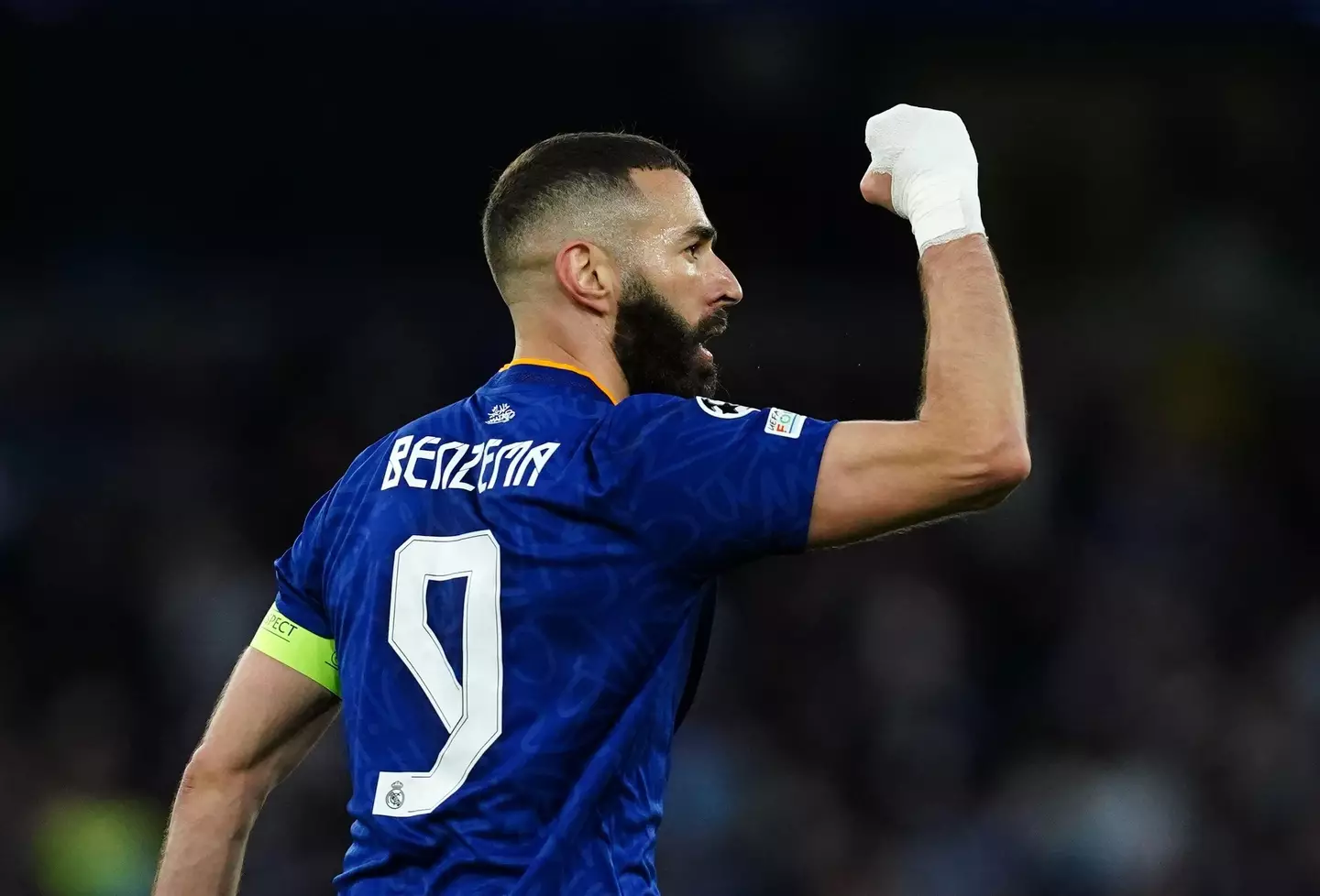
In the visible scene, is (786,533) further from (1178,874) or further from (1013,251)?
(1013,251)

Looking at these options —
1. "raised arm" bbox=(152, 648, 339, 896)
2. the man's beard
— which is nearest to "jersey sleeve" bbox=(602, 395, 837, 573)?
the man's beard

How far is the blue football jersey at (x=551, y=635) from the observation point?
7.93ft

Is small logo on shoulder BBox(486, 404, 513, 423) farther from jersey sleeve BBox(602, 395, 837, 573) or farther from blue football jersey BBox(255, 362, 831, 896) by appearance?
jersey sleeve BBox(602, 395, 837, 573)

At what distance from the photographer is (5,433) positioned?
8758 millimetres

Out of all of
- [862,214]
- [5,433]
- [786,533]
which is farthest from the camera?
[862,214]

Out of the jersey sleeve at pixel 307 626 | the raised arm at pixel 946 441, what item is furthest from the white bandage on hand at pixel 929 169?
the jersey sleeve at pixel 307 626

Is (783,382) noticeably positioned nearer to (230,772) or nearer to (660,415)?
(230,772)

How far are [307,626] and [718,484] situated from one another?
85 centimetres

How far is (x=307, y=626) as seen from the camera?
2.84 meters

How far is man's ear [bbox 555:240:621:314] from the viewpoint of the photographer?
2852mm

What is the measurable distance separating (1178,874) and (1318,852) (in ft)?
2.31

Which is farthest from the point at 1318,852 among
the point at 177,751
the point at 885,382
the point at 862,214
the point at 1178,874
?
the point at 177,751

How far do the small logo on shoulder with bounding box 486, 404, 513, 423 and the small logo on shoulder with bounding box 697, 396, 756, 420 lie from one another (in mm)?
332

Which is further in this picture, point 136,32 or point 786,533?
point 136,32
